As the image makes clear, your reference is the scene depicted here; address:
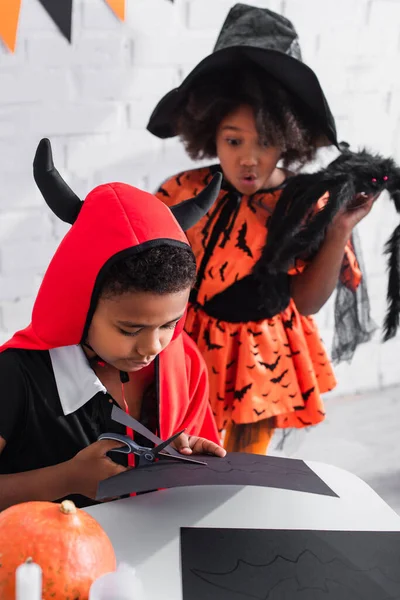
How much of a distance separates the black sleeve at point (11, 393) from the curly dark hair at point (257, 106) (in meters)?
0.64

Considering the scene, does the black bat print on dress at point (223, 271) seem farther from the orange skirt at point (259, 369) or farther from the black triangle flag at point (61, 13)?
the black triangle flag at point (61, 13)

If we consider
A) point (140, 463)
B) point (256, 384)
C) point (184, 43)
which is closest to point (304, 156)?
point (256, 384)

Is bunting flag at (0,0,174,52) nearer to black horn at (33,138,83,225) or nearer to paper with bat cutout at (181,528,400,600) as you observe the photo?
black horn at (33,138,83,225)

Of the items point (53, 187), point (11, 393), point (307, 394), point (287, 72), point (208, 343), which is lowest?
point (307, 394)

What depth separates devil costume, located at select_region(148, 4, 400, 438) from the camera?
4.22ft

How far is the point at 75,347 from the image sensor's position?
90 cm

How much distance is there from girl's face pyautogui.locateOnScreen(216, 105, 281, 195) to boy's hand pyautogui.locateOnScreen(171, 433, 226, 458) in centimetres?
57

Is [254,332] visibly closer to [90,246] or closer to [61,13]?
[90,246]

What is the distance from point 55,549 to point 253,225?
2.91ft

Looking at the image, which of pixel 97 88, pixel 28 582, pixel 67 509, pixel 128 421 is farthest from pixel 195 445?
pixel 97 88

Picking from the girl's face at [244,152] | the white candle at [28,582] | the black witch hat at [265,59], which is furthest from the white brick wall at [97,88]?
Result: the white candle at [28,582]

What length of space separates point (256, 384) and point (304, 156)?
441 millimetres

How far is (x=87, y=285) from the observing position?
0.82m

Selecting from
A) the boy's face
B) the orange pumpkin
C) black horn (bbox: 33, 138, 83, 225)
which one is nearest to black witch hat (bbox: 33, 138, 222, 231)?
black horn (bbox: 33, 138, 83, 225)
